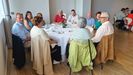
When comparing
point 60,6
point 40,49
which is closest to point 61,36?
point 40,49

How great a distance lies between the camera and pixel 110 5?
7.11 m

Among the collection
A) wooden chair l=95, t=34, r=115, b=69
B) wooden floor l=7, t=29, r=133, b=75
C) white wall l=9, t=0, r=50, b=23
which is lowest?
wooden floor l=7, t=29, r=133, b=75

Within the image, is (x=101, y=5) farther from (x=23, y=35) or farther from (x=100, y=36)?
(x=23, y=35)

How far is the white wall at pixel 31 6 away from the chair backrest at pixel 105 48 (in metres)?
2.61

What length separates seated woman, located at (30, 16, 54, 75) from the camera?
3.12 m

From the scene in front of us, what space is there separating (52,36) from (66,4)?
2742mm

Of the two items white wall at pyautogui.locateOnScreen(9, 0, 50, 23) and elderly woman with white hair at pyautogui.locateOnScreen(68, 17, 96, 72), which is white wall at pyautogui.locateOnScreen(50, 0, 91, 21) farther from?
elderly woman with white hair at pyautogui.locateOnScreen(68, 17, 96, 72)

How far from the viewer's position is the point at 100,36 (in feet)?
11.2

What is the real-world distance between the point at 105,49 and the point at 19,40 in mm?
1692

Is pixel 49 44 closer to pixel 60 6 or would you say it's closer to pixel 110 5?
pixel 60 6

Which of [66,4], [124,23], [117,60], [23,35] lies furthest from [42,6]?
[124,23]

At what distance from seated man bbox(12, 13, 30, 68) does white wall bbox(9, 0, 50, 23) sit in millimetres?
1613

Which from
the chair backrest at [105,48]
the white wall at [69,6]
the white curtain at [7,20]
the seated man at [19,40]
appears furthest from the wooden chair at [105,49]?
the white wall at [69,6]

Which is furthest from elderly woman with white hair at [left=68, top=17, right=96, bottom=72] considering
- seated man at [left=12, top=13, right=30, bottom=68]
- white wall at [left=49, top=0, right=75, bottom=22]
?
white wall at [left=49, top=0, right=75, bottom=22]
